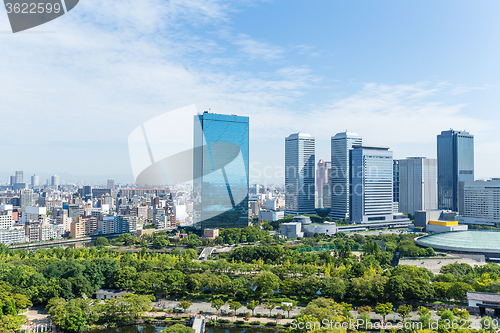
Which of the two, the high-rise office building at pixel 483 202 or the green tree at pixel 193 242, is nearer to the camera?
the green tree at pixel 193 242

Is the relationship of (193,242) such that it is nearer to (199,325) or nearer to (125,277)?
(125,277)

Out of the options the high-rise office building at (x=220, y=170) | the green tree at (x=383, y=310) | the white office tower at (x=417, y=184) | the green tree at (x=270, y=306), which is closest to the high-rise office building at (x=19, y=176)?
the high-rise office building at (x=220, y=170)

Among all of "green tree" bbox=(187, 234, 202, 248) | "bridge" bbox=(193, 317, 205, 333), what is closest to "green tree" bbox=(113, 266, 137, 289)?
"bridge" bbox=(193, 317, 205, 333)

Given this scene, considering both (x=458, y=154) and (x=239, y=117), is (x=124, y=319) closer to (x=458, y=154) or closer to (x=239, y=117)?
(x=239, y=117)

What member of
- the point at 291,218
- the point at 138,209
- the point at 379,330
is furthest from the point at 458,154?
the point at 379,330

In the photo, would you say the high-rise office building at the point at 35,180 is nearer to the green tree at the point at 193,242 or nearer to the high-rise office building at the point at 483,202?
the green tree at the point at 193,242
